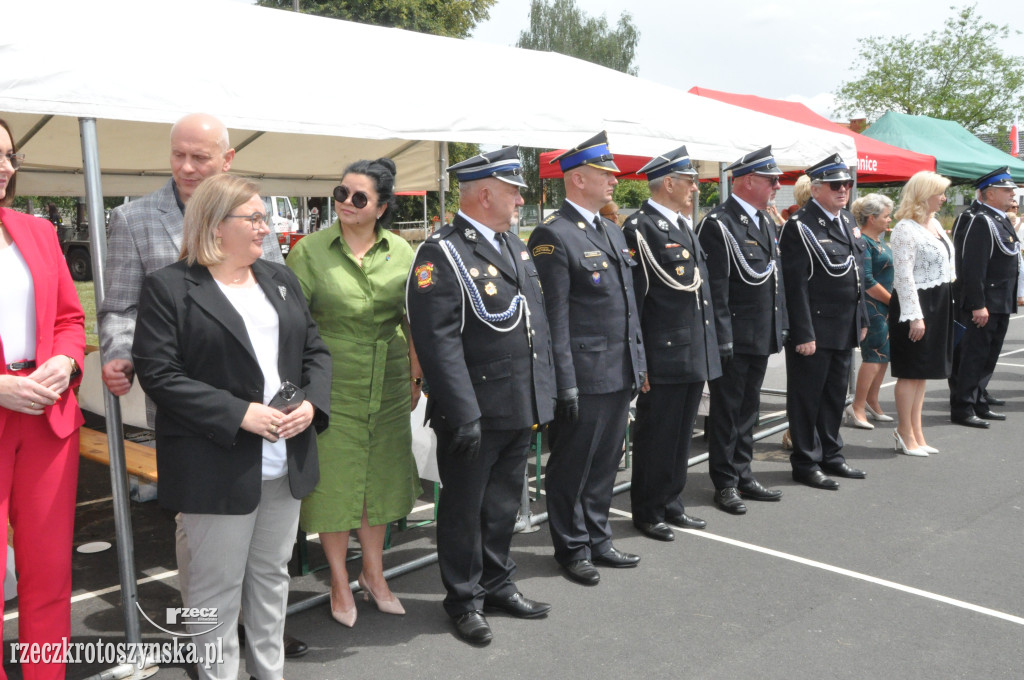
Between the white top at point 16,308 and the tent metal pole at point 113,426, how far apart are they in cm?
26

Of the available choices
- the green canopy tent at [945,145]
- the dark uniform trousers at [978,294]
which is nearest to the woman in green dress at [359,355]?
the dark uniform trousers at [978,294]

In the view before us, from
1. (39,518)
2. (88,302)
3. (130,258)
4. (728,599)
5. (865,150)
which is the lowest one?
(88,302)

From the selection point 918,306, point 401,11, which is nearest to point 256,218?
point 918,306

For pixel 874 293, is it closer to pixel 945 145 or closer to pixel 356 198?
pixel 356 198

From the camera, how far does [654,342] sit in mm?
4496

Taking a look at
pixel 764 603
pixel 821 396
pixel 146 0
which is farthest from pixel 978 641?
pixel 146 0

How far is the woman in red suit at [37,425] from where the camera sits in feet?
8.75

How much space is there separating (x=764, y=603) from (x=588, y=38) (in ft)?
144

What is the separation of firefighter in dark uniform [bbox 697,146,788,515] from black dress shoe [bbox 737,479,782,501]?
0.52 ft

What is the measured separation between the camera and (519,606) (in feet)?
12.0

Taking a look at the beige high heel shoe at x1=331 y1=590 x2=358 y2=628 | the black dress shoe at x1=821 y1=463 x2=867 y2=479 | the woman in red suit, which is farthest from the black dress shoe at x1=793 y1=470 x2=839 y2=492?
the woman in red suit

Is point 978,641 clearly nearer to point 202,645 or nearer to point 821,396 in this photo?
point 821,396

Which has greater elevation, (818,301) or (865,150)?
(865,150)

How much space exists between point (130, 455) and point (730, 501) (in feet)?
11.0
